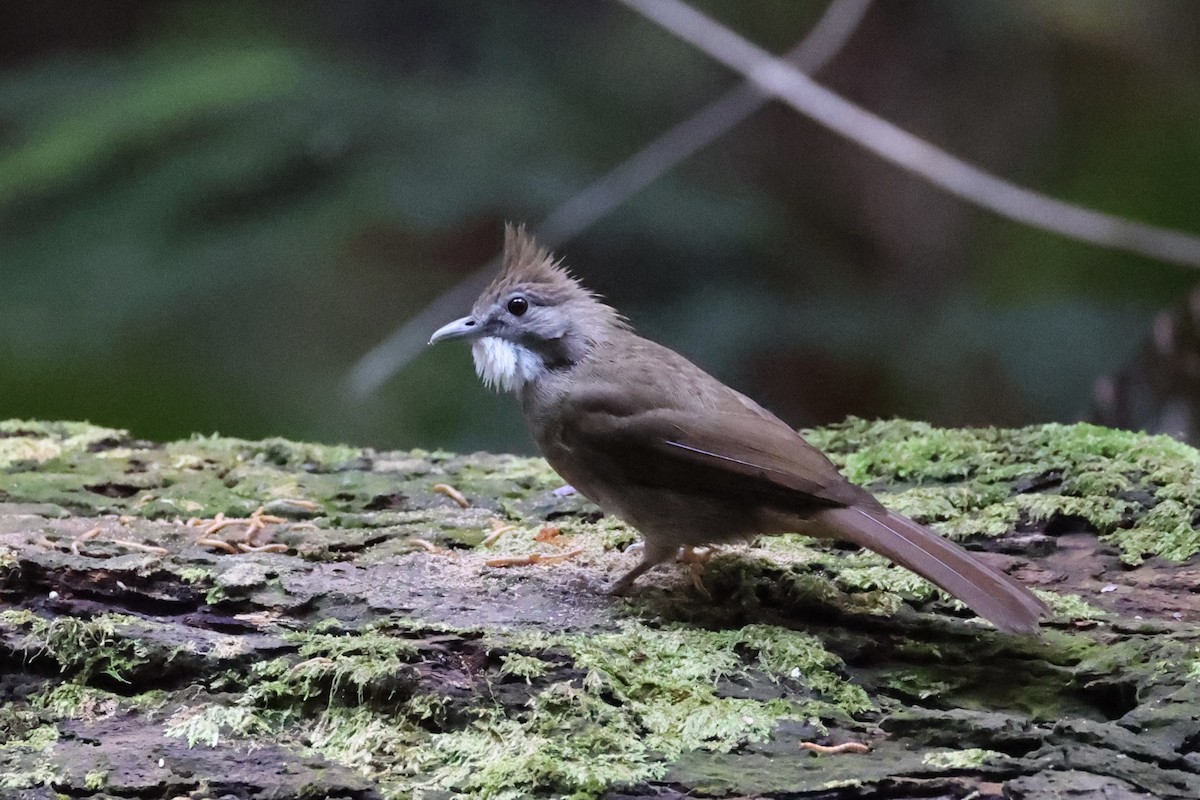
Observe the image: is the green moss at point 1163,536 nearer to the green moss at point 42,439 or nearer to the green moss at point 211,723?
the green moss at point 211,723

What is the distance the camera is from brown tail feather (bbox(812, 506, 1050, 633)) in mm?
2402

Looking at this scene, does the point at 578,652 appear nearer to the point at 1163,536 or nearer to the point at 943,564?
the point at 943,564

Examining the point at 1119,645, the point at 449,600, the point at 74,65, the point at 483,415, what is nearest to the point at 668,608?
the point at 449,600

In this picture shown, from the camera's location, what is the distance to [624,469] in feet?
9.52

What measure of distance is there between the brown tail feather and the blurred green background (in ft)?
8.18

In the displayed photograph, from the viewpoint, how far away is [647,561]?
2.95m

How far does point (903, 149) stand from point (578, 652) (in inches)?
153

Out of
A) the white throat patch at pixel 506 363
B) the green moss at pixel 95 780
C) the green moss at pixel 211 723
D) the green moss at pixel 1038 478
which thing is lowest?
the green moss at pixel 95 780

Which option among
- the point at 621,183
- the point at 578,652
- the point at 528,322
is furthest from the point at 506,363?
the point at 621,183

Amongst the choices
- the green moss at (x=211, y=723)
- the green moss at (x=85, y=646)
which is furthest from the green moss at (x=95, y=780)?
the green moss at (x=85, y=646)

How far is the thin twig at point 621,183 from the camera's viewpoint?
5297 mm

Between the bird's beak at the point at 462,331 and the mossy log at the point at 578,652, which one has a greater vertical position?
the bird's beak at the point at 462,331

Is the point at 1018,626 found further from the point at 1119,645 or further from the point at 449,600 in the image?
the point at 449,600

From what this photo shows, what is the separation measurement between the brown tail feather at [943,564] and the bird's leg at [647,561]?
44cm
